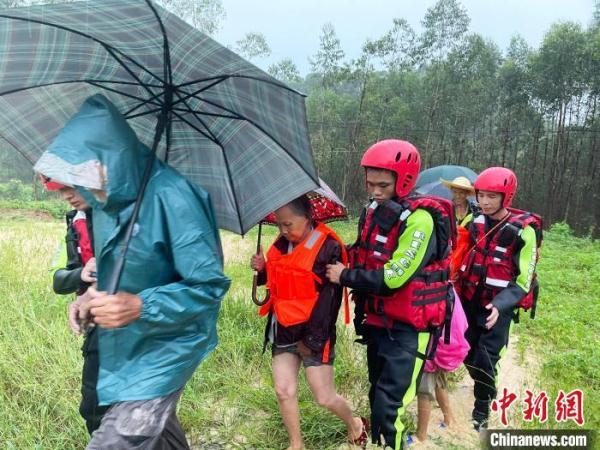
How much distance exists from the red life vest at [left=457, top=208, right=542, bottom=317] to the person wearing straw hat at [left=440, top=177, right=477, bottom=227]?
0.70 meters

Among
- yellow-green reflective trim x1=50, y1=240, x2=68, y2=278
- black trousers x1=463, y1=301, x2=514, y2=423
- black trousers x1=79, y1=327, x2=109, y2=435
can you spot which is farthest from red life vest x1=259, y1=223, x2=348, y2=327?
black trousers x1=463, y1=301, x2=514, y2=423

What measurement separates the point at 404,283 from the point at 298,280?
553 mm

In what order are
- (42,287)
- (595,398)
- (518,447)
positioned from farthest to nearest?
(42,287), (595,398), (518,447)

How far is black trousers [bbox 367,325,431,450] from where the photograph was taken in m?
2.30

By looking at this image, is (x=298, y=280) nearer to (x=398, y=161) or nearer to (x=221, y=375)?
(x=398, y=161)

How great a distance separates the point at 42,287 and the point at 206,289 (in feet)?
14.2

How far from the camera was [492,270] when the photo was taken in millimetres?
2992

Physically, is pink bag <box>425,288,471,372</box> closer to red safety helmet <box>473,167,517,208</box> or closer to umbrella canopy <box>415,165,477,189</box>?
red safety helmet <box>473,167,517,208</box>

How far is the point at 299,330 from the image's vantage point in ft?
7.96

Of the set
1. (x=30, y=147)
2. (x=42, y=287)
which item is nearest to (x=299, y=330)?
(x=30, y=147)

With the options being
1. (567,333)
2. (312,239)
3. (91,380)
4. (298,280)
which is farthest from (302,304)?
(567,333)

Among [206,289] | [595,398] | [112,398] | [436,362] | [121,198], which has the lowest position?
[595,398]

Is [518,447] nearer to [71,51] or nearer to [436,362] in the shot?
[436,362]

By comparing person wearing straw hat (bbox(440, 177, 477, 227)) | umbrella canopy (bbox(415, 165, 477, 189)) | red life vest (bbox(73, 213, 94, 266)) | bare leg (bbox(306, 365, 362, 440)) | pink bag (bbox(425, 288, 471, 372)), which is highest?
umbrella canopy (bbox(415, 165, 477, 189))
